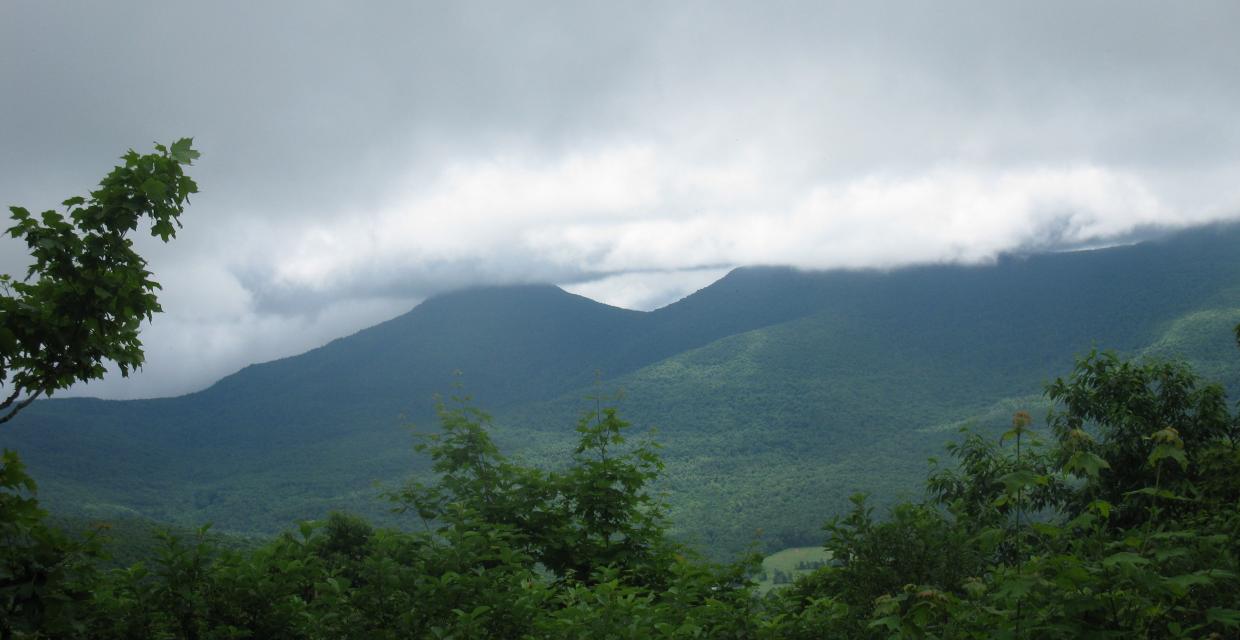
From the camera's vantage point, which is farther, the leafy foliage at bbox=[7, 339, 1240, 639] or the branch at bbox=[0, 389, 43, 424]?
the branch at bbox=[0, 389, 43, 424]

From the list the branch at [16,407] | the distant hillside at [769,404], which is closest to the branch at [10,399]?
the branch at [16,407]

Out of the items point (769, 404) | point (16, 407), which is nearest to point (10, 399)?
point (16, 407)

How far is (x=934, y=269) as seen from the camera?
610 ft

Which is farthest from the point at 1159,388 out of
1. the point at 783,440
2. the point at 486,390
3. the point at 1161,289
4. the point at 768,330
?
the point at 486,390

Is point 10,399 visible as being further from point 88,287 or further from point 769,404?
point 769,404

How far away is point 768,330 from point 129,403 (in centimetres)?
15775

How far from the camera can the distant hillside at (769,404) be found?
9056 cm

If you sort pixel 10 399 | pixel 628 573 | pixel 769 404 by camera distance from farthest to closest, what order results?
pixel 769 404 < pixel 628 573 < pixel 10 399

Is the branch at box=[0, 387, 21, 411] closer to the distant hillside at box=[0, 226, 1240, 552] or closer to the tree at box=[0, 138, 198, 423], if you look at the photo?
the tree at box=[0, 138, 198, 423]

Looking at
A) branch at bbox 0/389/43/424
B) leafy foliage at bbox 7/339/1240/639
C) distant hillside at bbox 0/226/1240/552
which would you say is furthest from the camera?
distant hillside at bbox 0/226/1240/552

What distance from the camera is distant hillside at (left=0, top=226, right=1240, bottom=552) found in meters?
90.6

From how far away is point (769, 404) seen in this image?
132000mm

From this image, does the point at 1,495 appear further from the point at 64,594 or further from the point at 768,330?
the point at 768,330

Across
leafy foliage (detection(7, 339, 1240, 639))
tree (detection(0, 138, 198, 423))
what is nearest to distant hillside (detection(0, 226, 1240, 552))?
leafy foliage (detection(7, 339, 1240, 639))
